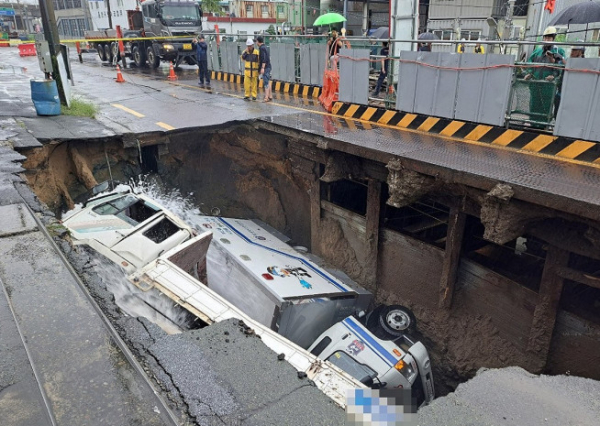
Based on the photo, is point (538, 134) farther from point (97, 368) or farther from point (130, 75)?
point (130, 75)

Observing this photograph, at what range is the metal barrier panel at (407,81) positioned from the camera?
8604 mm

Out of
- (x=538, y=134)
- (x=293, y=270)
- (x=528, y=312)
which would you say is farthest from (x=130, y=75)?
(x=528, y=312)

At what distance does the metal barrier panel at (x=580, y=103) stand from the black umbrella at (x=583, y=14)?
5970 mm

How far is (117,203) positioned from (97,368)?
5.09 metres

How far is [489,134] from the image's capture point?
304 inches

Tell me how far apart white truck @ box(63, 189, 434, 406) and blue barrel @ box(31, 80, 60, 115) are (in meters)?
4.12

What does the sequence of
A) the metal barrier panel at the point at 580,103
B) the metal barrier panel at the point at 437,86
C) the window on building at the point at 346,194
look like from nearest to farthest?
1. the metal barrier panel at the point at 580,103
2. the metal barrier panel at the point at 437,86
3. the window on building at the point at 346,194

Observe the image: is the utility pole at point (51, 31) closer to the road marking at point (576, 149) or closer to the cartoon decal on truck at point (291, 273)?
the cartoon decal on truck at point (291, 273)

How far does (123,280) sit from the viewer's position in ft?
18.5

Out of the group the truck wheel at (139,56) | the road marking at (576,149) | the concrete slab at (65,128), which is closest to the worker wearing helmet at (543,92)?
the road marking at (576,149)

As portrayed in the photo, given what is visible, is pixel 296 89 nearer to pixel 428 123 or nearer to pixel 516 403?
pixel 428 123

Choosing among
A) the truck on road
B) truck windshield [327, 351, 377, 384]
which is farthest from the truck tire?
truck windshield [327, 351, 377, 384]

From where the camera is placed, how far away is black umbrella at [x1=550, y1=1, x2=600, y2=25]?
1109 cm

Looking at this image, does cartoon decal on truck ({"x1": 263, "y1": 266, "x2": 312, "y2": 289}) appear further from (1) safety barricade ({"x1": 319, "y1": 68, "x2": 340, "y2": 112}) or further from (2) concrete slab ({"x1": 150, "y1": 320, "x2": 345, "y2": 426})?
(1) safety barricade ({"x1": 319, "y1": 68, "x2": 340, "y2": 112})
